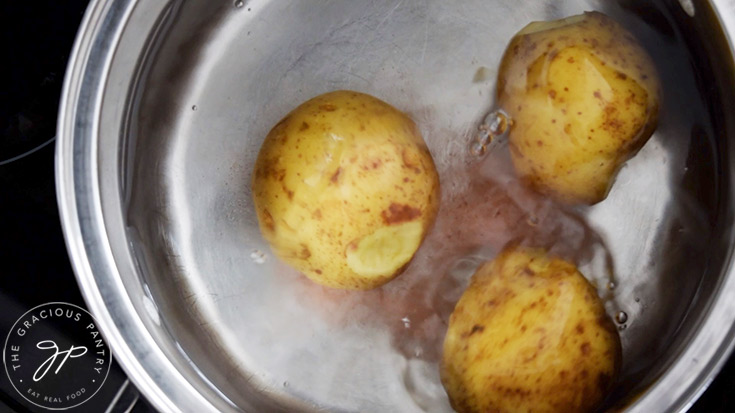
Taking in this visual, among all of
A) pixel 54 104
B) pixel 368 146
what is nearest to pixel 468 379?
pixel 368 146

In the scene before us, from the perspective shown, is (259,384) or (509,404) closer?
(509,404)

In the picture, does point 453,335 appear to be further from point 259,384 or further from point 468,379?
point 259,384

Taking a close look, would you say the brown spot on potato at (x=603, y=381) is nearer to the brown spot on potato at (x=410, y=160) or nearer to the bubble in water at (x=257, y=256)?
the brown spot on potato at (x=410, y=160)

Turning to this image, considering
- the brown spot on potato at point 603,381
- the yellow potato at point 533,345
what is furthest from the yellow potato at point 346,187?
the brown spot on potato at point 603,381

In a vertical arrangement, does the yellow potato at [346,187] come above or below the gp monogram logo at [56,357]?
above

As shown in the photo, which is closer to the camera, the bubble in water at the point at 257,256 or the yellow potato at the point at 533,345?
the yellow potato at the point at 533,345

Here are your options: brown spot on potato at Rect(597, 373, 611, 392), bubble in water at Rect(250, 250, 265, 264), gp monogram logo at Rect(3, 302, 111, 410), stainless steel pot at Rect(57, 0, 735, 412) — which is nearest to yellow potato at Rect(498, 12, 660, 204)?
stainless steel pot at Rect(57, 0, 735, 412)
